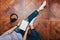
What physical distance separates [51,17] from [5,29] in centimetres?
45

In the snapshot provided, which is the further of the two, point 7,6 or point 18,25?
point 7,6

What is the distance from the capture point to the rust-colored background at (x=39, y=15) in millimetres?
1395

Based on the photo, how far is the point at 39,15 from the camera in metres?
1.44

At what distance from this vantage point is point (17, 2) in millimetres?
1517

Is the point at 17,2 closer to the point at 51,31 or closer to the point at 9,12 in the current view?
the point at 9,12

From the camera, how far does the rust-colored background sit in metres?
1.39

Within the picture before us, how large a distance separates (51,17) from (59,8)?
0.13 meters

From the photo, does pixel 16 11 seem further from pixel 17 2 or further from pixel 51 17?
pixel 51 17

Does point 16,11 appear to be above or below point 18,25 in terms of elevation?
above

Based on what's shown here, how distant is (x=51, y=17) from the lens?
1438mm

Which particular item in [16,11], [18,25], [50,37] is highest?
[16,11]

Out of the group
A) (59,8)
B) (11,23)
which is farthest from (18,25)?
(59,8)

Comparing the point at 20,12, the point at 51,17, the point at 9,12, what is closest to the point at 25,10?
the point at 20,12

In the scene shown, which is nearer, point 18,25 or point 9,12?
point 18,25
